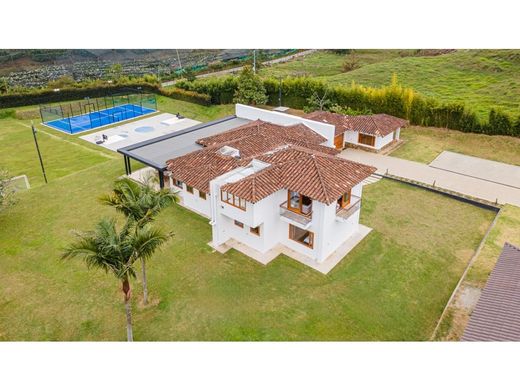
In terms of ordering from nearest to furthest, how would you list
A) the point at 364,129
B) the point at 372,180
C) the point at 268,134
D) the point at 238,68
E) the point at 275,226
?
1. the point at 275,226
2. the point at 268,134
3. the point at 372,180
4. the point at 364,129
5. the point at 238,68

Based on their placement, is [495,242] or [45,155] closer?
[495,242]

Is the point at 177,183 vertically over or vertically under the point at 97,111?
over

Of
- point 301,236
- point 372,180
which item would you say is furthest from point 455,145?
point 301,236

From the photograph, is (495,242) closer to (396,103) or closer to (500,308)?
(500,308)

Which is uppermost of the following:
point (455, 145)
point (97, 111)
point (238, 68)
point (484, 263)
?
point (238, 68)

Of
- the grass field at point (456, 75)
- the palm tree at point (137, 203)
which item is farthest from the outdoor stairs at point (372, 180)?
the grass field at point (456, 75)

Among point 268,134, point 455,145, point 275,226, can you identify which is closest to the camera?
point 275,226

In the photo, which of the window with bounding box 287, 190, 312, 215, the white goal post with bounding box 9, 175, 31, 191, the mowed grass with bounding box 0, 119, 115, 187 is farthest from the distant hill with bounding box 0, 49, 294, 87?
the window with bounding box 287, 190, 312, 215
